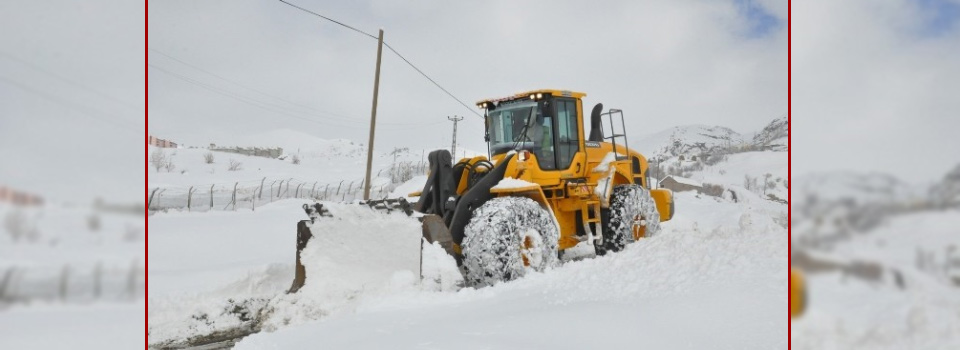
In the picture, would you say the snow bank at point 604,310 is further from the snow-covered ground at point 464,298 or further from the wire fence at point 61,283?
the wire fence at point 61,283

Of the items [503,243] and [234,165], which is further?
[234,165]

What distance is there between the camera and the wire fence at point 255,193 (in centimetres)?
1288

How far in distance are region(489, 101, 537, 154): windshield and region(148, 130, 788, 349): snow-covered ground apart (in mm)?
2007

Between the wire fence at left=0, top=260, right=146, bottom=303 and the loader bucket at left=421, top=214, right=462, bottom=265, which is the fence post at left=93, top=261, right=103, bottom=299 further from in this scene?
the loader bucket at left=421, top=214, right=462, bottom=265

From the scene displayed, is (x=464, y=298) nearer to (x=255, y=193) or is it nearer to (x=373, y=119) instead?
(x=373, y=119)

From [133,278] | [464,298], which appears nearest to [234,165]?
[464,298]

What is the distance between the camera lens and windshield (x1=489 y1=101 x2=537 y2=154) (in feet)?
23.9

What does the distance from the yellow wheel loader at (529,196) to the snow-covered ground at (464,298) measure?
0.28 m

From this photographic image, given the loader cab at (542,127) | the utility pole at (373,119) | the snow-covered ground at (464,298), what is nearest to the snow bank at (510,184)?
the loader cab at (542,127)

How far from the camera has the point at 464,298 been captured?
449cm

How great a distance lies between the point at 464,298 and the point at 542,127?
126 inches

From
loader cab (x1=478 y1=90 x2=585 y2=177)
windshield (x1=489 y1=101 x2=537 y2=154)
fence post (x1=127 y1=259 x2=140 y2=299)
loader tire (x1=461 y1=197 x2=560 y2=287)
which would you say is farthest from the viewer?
windshield (x1=489 y1=101 x2=537 y2=154)

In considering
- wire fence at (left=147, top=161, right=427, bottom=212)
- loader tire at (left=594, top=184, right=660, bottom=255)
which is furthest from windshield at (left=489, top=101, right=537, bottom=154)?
wire fence at (left=147, top=161, right=427, bottom=212)

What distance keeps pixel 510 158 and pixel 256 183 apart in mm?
11298
